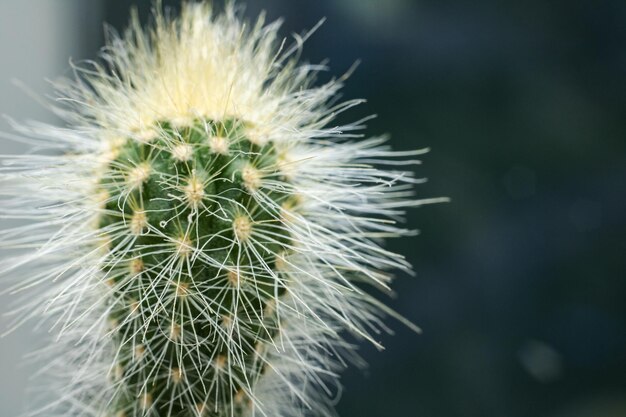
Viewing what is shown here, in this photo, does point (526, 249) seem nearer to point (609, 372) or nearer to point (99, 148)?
point (609, 372)

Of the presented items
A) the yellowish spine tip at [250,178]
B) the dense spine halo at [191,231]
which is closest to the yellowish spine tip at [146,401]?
the dense spine halo at [191,231]

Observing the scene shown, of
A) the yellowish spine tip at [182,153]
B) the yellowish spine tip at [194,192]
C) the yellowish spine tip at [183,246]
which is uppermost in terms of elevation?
the yellowish spine tip at [182,153]

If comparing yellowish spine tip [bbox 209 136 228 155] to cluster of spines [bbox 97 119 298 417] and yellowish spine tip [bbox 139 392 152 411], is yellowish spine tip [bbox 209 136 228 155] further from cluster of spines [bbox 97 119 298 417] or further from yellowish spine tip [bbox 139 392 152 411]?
yellowish spine tip [bbox 139 392 152 411]

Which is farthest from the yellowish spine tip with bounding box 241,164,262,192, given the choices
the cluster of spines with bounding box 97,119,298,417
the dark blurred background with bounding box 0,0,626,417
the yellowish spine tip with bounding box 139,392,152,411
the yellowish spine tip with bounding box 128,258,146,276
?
the dark blurred background with bounding box 0,0,626,417

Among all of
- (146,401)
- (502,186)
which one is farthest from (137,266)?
(502,186)

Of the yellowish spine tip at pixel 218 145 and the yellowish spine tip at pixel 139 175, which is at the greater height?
the yellowish spine tip at pixel 218 145

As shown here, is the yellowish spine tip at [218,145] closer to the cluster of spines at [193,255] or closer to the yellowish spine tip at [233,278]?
the cluster of spines at [193,255]
